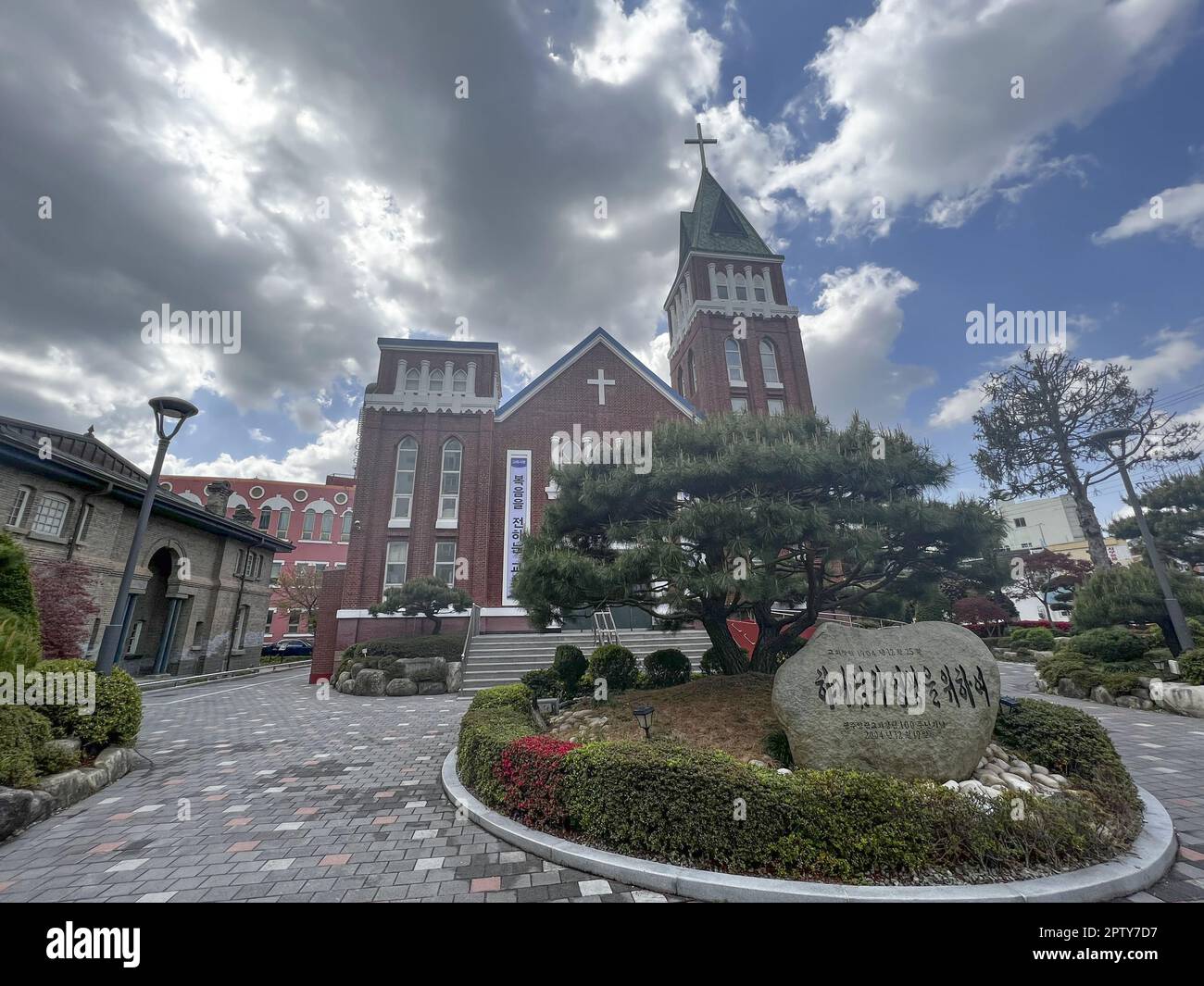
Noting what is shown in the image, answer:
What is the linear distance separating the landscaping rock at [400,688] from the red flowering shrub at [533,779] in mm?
10981

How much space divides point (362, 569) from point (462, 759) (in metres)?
16.4

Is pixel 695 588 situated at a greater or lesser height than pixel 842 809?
greater

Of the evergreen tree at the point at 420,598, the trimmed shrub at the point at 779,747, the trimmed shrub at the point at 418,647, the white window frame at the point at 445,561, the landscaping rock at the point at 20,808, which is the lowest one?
the landscaping rock at the point at 20,808

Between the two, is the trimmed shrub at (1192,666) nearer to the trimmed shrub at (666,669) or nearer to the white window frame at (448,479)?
the trimmed shrub at (666,669)

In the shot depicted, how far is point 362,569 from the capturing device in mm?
20281

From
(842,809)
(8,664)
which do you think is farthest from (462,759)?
(8,664)

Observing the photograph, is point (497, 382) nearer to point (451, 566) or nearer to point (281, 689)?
point (451, 566)

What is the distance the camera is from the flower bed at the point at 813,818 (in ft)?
11.6

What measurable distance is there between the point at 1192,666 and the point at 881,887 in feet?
37.9

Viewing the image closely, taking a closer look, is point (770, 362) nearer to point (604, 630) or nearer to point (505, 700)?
point (604, 630)

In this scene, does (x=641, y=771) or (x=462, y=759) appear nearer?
(x=641, y=771)

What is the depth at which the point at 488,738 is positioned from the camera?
18.0ft

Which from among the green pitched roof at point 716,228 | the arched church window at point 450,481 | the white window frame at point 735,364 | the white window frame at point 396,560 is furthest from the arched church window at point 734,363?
the white window frame at point 396,560
